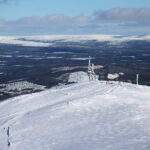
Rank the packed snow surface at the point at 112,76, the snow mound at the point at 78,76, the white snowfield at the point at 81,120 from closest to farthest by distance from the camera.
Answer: the white snowfield at the point at 81,120
the packed snow surface at the point at 112,76
the snow mound at the point at 78,76

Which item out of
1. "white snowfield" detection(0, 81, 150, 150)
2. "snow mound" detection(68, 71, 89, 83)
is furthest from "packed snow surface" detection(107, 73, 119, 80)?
"white snowfield" detection(0, 81, 150, 150)

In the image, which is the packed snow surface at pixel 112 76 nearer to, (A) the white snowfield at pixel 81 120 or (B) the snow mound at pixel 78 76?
(B) the snow mound at pixel 78 76

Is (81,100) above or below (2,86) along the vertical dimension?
above

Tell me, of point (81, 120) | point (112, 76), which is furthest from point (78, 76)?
point (81, 120)

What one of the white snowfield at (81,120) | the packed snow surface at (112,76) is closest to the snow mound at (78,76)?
the packed snow surface at (112,76)

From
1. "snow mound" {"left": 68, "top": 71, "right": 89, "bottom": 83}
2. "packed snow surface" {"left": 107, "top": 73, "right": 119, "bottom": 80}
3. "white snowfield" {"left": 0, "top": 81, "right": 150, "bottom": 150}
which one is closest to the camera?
"white snowfield" {"left": 0, "top": 81, "right": 150, "bottom": 150}

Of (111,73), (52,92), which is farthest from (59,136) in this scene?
(111,73)

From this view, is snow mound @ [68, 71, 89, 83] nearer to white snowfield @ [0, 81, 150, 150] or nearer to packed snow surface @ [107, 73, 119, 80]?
packed snow surface @ [107, 73, 119, 80]

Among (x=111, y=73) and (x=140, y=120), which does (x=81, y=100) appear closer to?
(x=140, y=120)
